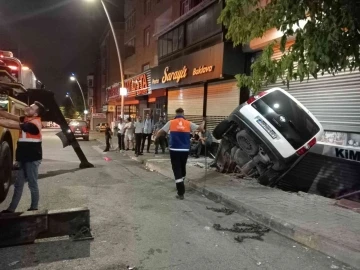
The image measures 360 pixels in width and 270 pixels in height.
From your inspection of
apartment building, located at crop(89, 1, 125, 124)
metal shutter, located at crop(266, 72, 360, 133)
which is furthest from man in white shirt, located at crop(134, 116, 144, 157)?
apartment building, located at crop(89, 1, 125, 124)

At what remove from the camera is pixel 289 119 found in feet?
25.9

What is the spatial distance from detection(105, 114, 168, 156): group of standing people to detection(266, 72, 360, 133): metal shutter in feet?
25.9

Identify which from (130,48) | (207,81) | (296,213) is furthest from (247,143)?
(130,48)

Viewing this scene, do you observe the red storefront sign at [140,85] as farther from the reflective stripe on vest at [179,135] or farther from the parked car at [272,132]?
the reflective stripe on vest at [179,135]

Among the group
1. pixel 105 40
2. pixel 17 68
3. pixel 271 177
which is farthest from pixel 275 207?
pixel 105 40

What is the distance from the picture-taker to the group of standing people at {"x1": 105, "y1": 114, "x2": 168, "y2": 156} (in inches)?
650

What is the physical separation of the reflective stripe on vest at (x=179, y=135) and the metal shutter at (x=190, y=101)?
834 centimetres

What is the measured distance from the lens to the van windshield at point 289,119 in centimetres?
778

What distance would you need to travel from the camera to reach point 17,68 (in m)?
10.1

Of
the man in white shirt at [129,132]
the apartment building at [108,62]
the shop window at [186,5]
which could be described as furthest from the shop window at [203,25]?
the apartment building at [108,62]

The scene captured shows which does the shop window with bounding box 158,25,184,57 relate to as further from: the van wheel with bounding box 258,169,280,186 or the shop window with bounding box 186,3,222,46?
the van wheel with bounding box 258,169,280,186

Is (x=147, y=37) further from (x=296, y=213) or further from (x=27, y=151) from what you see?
(x=296, y=213)

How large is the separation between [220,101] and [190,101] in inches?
135

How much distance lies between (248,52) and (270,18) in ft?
24.7
